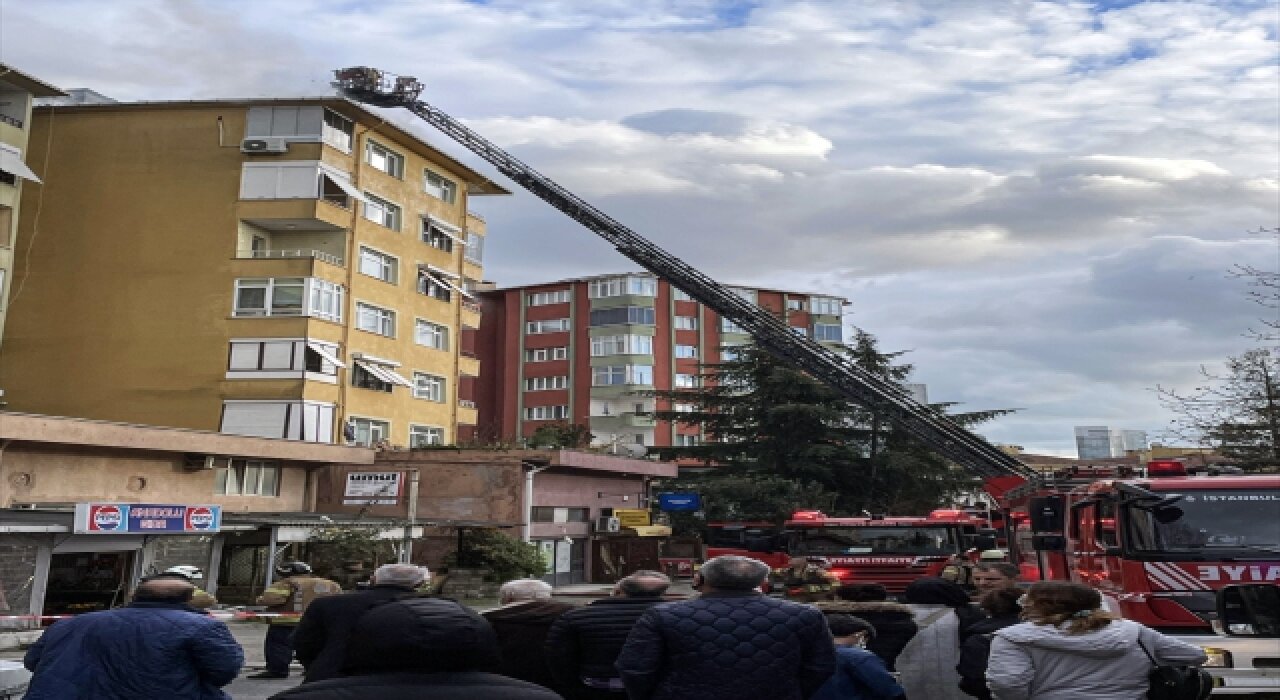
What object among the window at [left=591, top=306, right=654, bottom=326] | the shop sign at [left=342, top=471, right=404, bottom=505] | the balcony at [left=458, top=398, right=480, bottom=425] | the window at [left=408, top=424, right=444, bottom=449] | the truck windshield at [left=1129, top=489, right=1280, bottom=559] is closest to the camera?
the truck windshield at [left=1129, top=489, right=1280, bottom=559]

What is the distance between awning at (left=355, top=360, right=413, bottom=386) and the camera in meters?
35.0

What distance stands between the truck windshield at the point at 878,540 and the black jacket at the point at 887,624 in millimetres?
13386

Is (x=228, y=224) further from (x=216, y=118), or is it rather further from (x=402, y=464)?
(x=402, y=464)

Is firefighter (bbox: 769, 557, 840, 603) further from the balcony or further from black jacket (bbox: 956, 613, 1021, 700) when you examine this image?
the balcony

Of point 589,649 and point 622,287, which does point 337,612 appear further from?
point 622,287

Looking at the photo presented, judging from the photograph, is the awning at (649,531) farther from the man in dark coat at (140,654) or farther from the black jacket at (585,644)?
the man in dark coat at (140,654)

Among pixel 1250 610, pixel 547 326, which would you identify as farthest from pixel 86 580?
pixel 547 326

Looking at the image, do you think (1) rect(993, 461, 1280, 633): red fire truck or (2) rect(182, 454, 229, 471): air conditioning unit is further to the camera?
(2) rect(182, 454, 229, 471): air conditioning unit

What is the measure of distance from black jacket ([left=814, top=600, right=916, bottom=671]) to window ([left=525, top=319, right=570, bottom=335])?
65.7 metres

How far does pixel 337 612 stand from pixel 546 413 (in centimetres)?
6638

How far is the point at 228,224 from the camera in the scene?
34.3 m

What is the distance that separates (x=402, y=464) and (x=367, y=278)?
7.40 metres

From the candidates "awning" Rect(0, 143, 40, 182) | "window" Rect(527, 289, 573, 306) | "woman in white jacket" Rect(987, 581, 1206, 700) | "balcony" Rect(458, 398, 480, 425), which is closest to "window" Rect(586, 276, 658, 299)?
"window" Rect(527, 289, 573, 306)

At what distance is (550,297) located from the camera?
241ft
